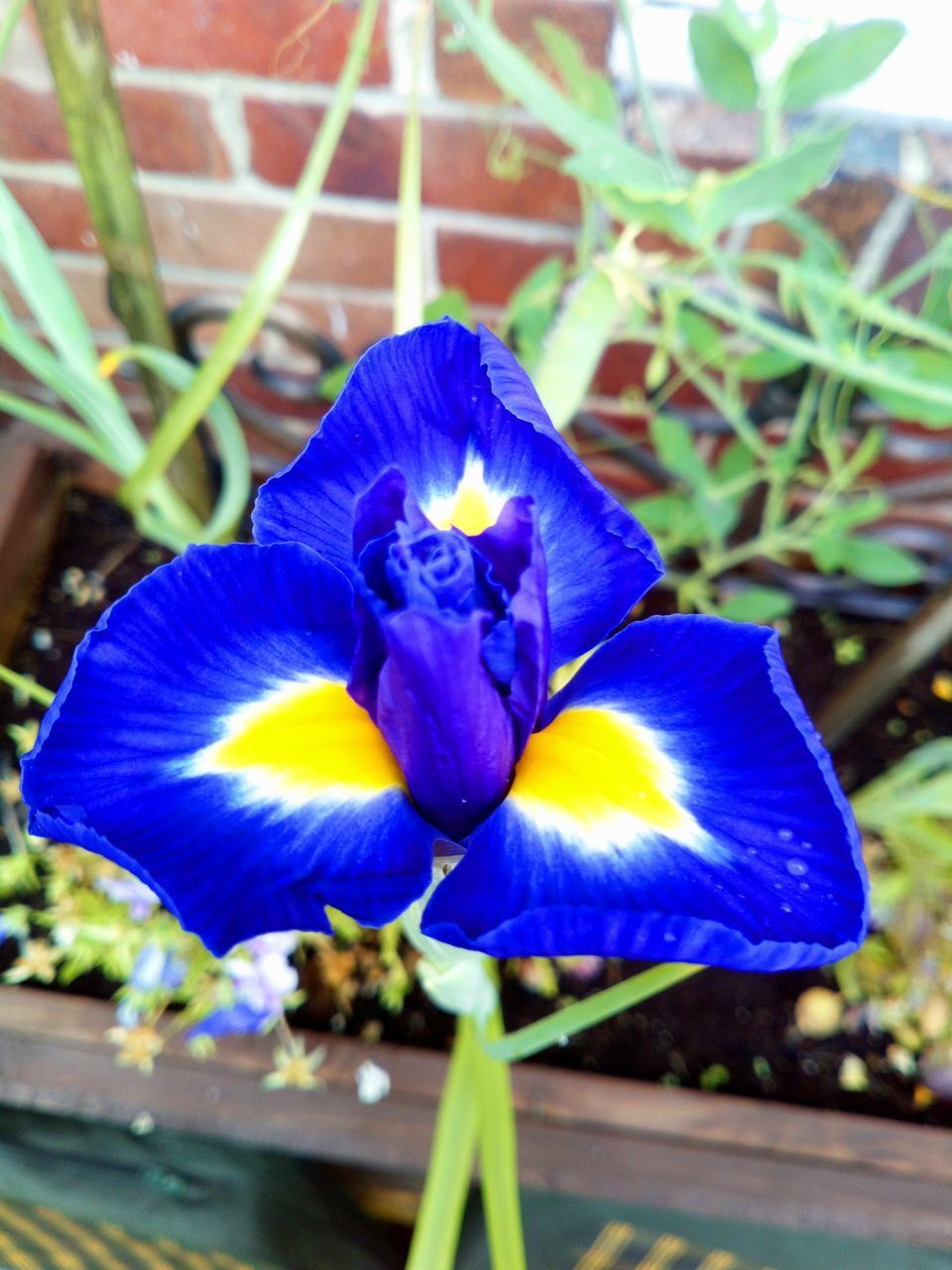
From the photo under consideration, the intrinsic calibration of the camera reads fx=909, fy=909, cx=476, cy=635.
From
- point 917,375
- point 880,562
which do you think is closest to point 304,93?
point 917,375

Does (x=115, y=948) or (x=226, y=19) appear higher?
(x=226, y=19)

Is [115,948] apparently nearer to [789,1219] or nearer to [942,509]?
[789,1219]

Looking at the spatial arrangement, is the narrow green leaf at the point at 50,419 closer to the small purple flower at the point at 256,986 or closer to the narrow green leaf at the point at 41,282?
the narrow green leaf at the point at 41,282

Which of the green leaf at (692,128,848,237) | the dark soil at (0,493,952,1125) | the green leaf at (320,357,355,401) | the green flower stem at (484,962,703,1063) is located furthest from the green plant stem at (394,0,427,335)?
the dark soil at (0,493,952,1125)

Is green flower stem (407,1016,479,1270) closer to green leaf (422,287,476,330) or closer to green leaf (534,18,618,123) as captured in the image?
green leaf (422,287,476,330)

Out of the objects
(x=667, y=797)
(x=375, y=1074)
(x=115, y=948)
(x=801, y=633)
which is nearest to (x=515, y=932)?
(x=667, y=797)

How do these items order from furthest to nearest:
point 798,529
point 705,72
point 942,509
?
point 942,509
point 798,529
point 705,72

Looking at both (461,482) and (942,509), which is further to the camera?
(942,509)
